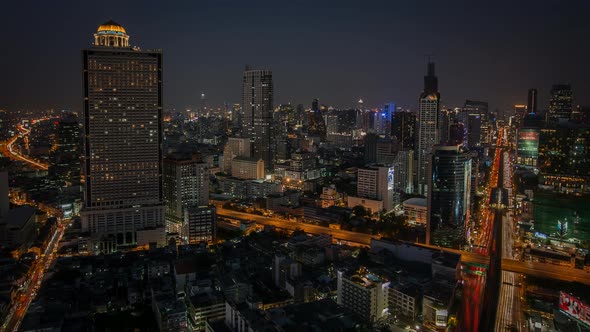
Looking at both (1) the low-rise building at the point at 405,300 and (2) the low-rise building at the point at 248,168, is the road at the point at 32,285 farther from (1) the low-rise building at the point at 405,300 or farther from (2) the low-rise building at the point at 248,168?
(2) the low-rise building at the point at 248,168

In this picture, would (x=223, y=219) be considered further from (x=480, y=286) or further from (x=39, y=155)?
(x=39, y=155)

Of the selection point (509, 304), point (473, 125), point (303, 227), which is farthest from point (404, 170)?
point (473, 125)

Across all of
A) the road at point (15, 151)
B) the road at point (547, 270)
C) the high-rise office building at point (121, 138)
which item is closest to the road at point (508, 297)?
the road at point (547, 270)

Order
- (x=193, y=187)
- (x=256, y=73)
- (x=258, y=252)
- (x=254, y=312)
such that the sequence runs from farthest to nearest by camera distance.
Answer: (x=256, y=73) → (x=193, y=187) → (x=258, y=252) → (x=254, y=312)

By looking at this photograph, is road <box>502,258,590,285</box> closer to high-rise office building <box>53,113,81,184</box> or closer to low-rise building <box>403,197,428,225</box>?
low-rise building <box>403,197,428,225</box>

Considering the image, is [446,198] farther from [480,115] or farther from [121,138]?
[480,115]

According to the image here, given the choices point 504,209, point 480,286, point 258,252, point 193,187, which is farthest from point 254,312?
point 504,209

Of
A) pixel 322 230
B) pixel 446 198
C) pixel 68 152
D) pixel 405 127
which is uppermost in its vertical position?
pixel 405 127

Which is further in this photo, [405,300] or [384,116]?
[384,116]
